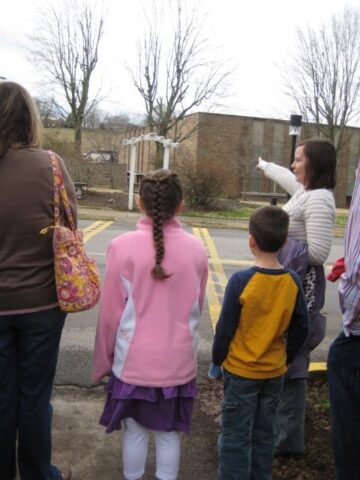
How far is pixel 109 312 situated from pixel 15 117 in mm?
925

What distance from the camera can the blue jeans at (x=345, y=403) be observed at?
1.87 m

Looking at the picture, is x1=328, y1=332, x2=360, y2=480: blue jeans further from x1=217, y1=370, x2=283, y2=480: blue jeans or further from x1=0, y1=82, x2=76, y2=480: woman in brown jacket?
x1=0, y1=82, x2=76, y2=480: woman in brown jacket

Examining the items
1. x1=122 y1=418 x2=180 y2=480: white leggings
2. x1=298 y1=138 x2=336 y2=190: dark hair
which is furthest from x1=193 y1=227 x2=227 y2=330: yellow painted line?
x1=122 y1=418 x2=180 y2=480: white leggings

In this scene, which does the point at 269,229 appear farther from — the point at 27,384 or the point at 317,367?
the point at 317,367

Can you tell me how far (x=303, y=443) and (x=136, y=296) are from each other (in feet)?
4.83

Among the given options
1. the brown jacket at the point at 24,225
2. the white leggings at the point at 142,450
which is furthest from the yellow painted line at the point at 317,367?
the brown jacket at the point at 24,225

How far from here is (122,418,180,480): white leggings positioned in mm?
2297

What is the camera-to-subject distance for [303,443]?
2.91m

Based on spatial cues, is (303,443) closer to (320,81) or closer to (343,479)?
(343,479)

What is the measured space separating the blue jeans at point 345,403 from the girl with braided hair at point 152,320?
2.11 feet

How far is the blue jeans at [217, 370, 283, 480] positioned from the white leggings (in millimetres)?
242

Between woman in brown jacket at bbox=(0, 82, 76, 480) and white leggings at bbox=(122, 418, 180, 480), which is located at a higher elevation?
woman in brown jacket at bbox=(0, 82, 76, 480)

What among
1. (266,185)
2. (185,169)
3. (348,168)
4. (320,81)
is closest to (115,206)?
(185,169)

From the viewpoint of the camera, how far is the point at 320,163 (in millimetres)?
2713
